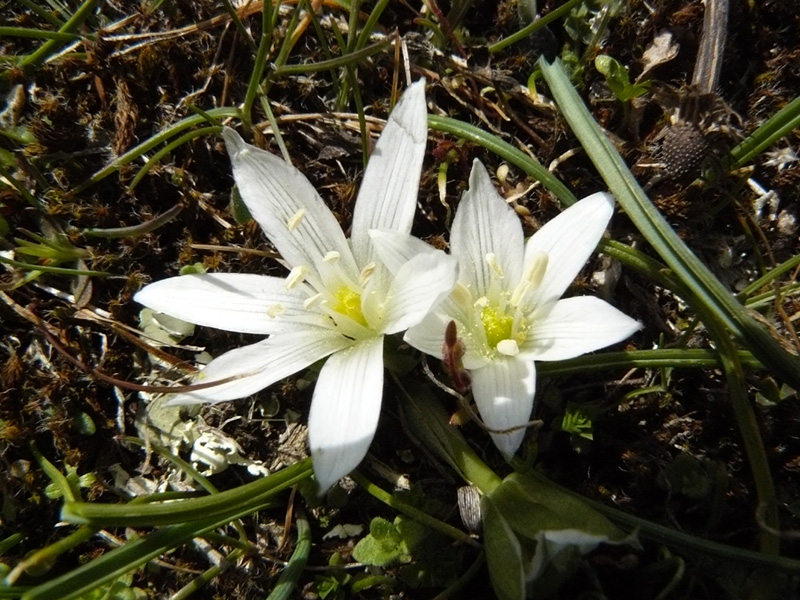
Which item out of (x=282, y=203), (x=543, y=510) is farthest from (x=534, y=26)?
(x=543, y=510)

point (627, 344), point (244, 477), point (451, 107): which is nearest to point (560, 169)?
point (451, 107)

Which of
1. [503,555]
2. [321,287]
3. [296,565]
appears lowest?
[296,565]

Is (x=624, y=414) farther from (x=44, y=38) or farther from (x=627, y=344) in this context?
(x=44, y=38)

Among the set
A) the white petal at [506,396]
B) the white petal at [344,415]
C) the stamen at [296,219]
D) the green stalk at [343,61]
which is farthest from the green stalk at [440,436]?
the green stalk at [343,61]

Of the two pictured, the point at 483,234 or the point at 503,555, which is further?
the point at 483,234

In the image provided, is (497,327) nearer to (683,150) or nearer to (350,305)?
(350,305)

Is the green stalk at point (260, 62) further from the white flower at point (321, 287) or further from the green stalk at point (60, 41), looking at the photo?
the green stalk at point (60, 41)
